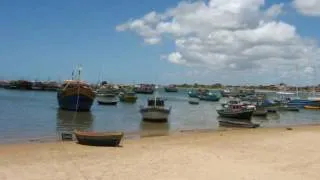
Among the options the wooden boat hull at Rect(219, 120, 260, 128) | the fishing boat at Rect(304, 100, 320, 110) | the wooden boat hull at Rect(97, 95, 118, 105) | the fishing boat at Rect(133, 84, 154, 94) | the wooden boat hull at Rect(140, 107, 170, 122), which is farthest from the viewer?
the fishing boat at Rect(133, 84, 154, 94)

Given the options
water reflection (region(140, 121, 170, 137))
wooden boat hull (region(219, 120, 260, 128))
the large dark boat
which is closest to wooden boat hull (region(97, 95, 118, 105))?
water reflection (region(140, 121, 170, 137))

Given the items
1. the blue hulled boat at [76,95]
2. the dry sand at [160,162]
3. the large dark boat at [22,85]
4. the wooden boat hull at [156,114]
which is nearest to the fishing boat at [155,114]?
the wooden boat hull at [156,114]

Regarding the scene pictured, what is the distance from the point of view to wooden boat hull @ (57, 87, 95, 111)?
6218cm

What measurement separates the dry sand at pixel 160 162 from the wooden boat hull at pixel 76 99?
3645 cm

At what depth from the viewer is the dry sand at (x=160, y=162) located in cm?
1627

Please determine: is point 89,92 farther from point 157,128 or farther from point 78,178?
point 78,178

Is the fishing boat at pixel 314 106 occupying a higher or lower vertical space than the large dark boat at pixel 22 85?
lower

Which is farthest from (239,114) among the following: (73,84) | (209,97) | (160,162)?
(209,97)

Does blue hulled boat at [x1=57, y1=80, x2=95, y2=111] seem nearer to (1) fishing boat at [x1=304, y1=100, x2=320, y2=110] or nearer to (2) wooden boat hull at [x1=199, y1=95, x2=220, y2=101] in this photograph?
(1) fishing boat at [x1=304, y1=100, x2=320, y2=110]

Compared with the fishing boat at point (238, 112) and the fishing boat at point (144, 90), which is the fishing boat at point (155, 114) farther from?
the fishing boat at point (144, 90)

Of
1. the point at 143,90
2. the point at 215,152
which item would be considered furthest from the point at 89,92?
the point at 143,90

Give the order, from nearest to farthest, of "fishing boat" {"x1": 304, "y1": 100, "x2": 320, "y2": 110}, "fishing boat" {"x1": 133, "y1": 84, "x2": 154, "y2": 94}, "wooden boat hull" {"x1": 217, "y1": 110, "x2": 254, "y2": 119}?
"wooden boat hull" {"x1": 217, "y1": 110, "x2": 254, "y2": 119}
"fishing boat" {"x1": 304, "y1": 100, "x2": 320, "y2": 110}
"fishing boat" {"x1": 133, "y1": 84, "x2": 154, "y2": 94}

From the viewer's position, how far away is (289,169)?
714 inches

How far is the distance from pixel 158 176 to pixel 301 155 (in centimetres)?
898
